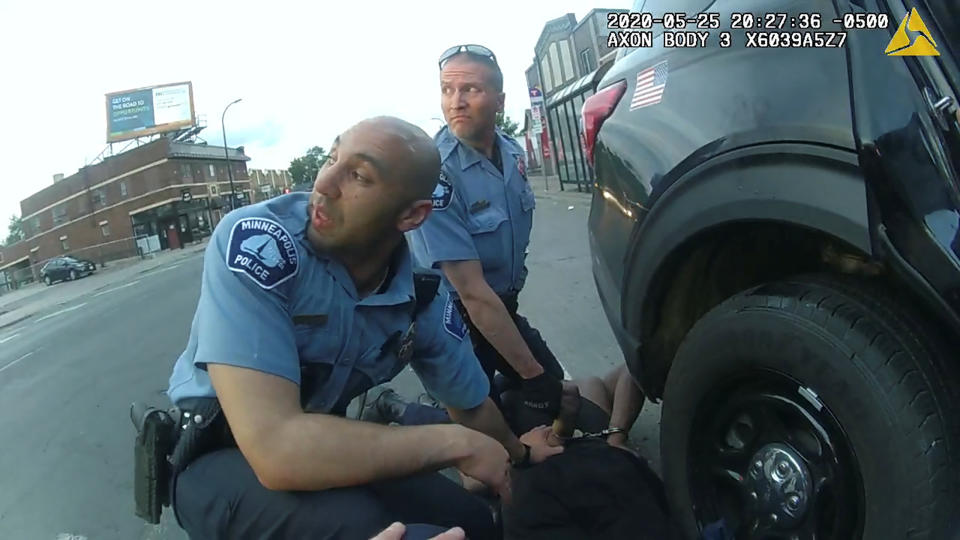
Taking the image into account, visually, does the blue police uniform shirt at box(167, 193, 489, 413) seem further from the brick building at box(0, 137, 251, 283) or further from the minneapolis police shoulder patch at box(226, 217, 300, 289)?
the brick building at box(0, 137, 251, 283)

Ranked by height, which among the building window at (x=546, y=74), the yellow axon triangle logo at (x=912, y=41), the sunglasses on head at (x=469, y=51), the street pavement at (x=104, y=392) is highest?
the building window at (x=546, y=74)

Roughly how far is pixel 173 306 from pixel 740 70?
35.1 ft

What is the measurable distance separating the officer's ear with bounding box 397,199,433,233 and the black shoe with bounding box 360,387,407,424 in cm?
156

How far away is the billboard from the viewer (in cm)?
5628

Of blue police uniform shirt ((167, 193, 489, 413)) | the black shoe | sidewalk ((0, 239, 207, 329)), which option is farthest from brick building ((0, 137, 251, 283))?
blue police uniform shirt ((167, 193, 489, 413))

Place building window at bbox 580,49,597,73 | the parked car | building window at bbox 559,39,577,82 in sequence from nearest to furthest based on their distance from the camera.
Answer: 1. building window at bbox 580,49,597,73
2. building window at bbox 559,39,577,82
3. the parked car

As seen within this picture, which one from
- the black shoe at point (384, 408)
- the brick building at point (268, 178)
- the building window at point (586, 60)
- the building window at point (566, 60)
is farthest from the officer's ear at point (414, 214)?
the brick building at point (268, 178)

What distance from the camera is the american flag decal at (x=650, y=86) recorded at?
5.94 feet

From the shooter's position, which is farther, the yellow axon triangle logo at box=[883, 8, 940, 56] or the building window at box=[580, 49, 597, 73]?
the building window at box=[580, 49, 597, 73]

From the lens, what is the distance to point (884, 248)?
1.29 m

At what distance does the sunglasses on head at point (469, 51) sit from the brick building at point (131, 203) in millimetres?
56750

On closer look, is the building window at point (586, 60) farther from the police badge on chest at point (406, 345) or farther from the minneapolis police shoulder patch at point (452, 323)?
the police badge on chest at point (406, 345)

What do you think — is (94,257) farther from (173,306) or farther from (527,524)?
(527,524)

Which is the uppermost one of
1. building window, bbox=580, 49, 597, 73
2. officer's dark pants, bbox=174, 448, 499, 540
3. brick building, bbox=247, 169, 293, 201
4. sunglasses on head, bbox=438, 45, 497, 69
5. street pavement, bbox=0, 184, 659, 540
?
brick building, bbox=247, 169, 293, 201
